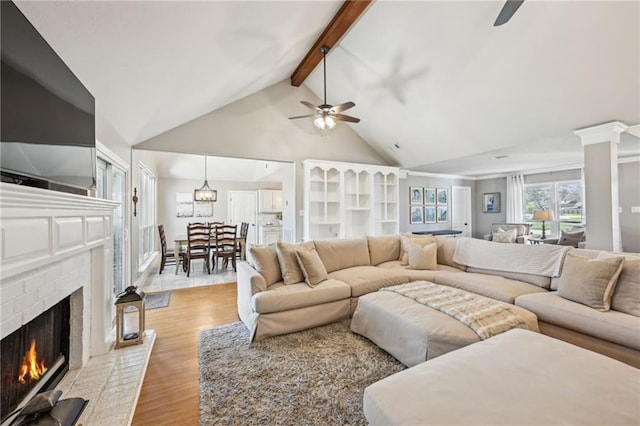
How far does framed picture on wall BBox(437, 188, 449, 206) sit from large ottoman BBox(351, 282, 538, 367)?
5.89 m

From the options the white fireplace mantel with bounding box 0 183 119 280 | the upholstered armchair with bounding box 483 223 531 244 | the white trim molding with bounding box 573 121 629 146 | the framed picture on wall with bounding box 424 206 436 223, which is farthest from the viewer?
the framed picture on wall with bounding box 424 206 436 223

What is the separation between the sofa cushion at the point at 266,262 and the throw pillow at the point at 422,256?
185 cm

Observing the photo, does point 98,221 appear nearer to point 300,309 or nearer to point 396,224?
point 300,309

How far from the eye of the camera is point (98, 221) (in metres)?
2.09

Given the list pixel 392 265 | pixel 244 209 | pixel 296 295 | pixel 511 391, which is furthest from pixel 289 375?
pixel 244 209

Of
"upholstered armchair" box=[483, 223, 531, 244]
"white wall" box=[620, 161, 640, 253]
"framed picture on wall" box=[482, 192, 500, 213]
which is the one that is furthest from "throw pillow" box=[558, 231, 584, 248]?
"framed picture on wall" box=[482, 192, 500, 213]

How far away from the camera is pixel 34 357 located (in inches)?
57.1

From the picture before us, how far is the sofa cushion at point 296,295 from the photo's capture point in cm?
253

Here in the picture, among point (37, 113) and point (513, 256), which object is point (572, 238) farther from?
point (37, 113)

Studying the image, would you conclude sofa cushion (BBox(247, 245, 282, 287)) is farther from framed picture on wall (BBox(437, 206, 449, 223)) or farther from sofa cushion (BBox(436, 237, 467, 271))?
framed picture on wall (BBox(437, 206, 449, 223))

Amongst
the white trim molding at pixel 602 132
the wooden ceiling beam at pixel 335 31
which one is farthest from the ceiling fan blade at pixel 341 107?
the white trim molding at pixel 602 132

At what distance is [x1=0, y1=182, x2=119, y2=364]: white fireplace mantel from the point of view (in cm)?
107

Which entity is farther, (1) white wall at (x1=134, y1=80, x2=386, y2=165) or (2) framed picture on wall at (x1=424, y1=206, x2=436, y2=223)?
(2) framed picture on wall at (x1=424, y1=206, x2=436, y2=223)

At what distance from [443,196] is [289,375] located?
720cm
